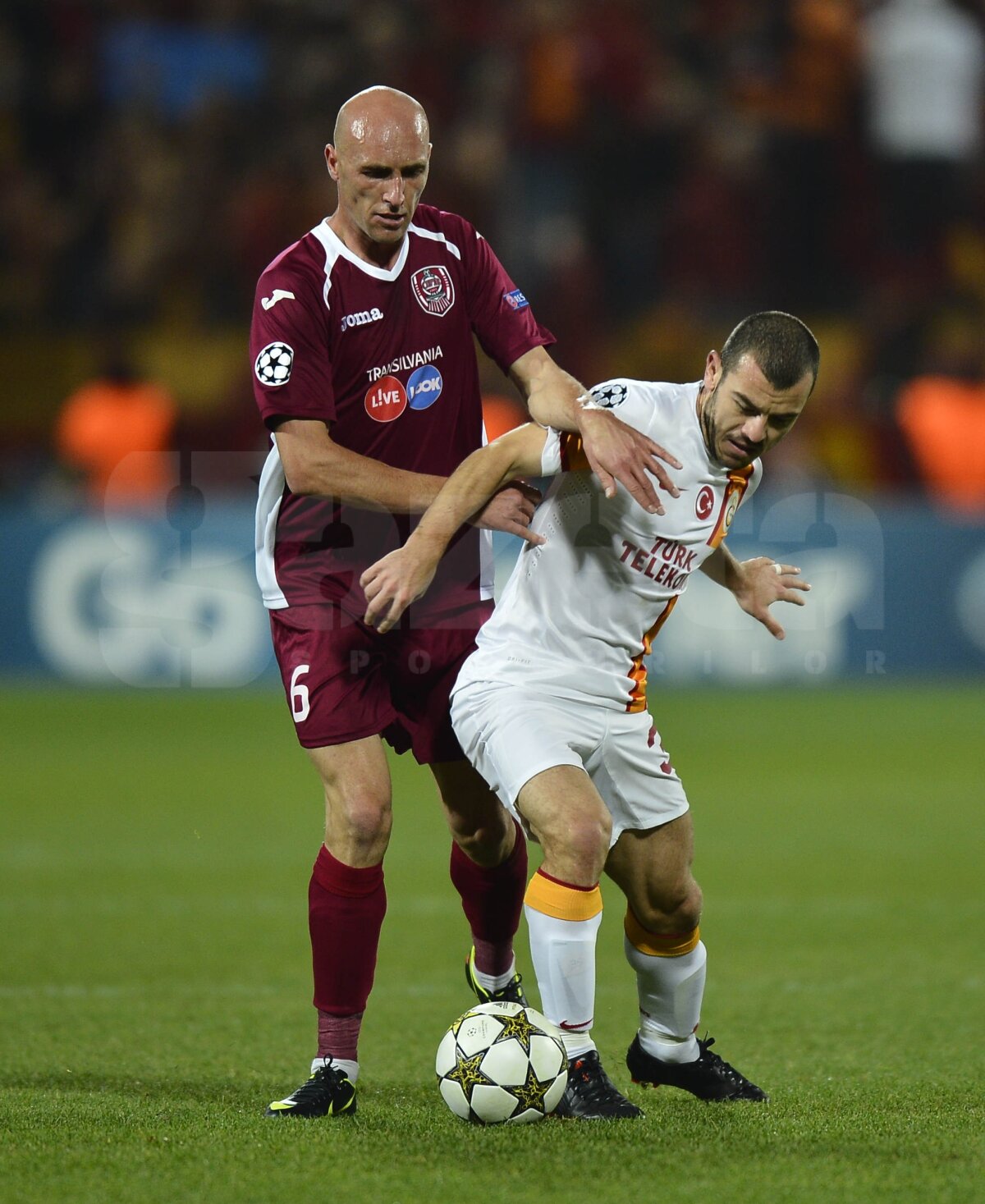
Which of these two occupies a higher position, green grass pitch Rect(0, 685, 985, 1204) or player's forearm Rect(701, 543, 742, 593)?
player's forearm Rect(701, 543, 742, 593)

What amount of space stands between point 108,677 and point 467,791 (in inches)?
315

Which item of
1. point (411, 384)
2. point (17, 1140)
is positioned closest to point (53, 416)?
point (411, 384)

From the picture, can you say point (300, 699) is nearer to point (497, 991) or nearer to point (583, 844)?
point (583, 844)

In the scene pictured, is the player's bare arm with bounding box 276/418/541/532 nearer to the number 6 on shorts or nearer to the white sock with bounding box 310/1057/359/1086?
the number 6 on shorts

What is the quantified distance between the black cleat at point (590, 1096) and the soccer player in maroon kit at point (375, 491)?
1.79 feet

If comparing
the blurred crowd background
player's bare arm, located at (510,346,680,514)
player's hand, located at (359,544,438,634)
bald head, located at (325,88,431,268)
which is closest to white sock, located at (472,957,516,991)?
player's hand, located at (359,544,438,634)

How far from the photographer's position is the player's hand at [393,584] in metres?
3.91

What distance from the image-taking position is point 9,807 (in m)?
8.58

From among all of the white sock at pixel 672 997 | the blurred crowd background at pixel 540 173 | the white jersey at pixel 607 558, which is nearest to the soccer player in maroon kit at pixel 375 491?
the white jersey at pixel 607 558

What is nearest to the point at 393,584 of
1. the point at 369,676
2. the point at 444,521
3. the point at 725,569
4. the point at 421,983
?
the point at 444,521

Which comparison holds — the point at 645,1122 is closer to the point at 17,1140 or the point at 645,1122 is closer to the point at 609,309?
the point at 17,1140

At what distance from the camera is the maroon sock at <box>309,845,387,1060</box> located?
409cm

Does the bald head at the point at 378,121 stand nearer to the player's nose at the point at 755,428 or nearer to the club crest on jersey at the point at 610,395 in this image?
the club crest on jersey at the point at 610,395

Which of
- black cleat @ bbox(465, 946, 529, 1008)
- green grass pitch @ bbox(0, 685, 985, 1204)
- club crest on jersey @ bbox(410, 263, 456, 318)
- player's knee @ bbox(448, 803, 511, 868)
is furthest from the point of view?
black cleat @ bbox(465, 946, 529, 1008)
